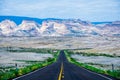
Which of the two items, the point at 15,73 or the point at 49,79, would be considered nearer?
the point at 49,79

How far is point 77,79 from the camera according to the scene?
23922 mm

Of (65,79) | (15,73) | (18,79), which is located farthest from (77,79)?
(15,73)

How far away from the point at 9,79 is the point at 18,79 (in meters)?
0.74

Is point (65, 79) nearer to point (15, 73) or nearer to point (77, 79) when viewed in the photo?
point (77, 79)

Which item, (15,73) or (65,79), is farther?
(15,73)

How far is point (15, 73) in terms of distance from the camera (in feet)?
96.7

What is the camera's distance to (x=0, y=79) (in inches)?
914

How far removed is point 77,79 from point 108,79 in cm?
250

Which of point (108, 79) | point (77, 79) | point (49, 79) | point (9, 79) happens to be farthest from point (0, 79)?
point (108, 79)

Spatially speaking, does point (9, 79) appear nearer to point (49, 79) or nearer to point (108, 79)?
point (49, 79)

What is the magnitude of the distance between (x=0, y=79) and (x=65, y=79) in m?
5.10

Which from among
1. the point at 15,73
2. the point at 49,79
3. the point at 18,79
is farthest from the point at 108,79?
the point at 15,73

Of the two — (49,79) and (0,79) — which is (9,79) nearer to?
(0,79)

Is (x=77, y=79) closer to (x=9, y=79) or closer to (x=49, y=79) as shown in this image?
(x=49, y=79)
